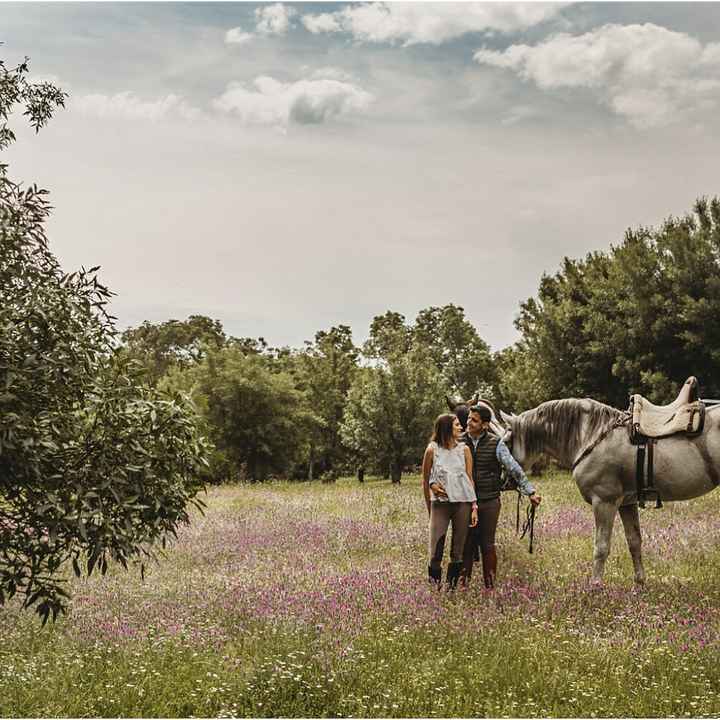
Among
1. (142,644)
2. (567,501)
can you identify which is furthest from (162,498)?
(567,501)

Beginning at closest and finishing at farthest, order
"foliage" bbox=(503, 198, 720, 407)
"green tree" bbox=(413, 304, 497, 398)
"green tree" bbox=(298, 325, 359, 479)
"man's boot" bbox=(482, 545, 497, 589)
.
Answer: "man's boot" bbox=(482, 545, 497, 589), "foliage" bbox=(503, 198, 720, 407), "green tree" bbox=(298, 325, 359, 479), "green tree" bbox=(413, 304, 497, 398)

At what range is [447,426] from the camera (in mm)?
9906

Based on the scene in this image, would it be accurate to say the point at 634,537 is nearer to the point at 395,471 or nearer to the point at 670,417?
the point at 670,417

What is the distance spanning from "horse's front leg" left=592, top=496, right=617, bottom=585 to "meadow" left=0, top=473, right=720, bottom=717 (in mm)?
400

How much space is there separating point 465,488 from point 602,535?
227cm

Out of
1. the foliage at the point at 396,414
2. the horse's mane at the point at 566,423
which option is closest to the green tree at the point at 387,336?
the foliage at the point at 396,414

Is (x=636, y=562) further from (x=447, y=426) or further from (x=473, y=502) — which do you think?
(x=447, y=426)

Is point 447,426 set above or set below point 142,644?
above

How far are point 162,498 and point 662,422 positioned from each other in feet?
24.3

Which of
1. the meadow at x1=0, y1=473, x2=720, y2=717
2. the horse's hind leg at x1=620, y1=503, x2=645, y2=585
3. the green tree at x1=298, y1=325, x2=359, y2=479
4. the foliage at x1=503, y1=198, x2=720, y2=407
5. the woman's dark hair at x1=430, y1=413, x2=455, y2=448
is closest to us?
the meadow at x1=0, y1=473, x2=720, y2=717

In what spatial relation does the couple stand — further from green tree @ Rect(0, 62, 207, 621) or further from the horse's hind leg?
green tree @ Rect(0, 62, 207, 621)

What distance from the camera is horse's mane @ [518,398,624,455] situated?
10.9m

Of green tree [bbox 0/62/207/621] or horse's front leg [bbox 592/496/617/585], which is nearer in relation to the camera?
green tree [bbox 0/62/207/621]

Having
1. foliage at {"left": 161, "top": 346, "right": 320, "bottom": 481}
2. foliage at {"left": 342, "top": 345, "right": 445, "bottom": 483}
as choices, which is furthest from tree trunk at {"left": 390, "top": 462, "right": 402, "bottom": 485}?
foliage at {"left": 161, "top": 346, "right": 320, "bottom": 481}
